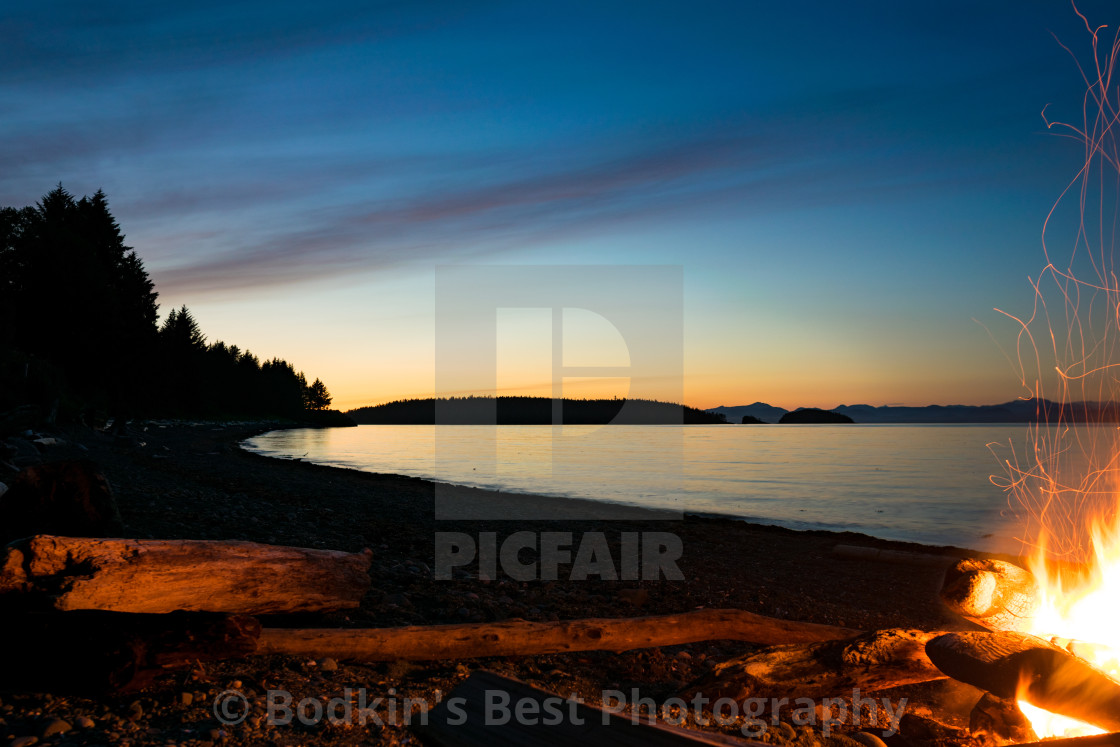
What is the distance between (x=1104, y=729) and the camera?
3.43 metres

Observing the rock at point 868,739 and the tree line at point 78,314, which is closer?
the rock at point 868,739

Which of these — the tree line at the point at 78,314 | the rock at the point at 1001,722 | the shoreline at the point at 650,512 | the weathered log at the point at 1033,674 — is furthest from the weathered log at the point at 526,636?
the tree line at the point at 78,314

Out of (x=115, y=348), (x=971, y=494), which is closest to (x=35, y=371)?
(x=115, y=348)

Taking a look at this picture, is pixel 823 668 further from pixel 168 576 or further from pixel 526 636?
pixel 168 576

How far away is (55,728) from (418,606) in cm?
380

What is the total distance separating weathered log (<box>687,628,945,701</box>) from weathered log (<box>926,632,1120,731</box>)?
27 cm

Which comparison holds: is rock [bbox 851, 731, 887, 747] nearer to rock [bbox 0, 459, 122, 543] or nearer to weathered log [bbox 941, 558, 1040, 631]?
weathered log [bbox 941, 558, 1040, 631]

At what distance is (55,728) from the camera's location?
284cm

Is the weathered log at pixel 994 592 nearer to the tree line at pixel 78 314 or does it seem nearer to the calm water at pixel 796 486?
the calm water at pixel 796 486

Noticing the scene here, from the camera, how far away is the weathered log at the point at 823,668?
13.7 feet

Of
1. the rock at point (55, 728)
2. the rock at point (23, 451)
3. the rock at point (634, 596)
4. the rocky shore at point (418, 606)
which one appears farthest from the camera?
the rock at point (23, 451)

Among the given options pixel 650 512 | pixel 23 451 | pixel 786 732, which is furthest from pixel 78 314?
pixel 786 732

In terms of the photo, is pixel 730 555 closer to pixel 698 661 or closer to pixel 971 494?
pixel 698 661

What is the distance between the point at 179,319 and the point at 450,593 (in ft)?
269
